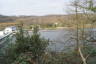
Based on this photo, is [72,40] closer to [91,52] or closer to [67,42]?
[67,42]

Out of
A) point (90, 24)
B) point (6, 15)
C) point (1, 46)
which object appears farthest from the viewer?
point (6, 15)

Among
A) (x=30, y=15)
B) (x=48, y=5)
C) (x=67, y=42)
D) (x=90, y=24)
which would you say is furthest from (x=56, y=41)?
(x=30, y=15)

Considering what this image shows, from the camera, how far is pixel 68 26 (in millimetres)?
7637

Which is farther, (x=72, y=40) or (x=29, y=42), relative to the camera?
(x=72, y=40)

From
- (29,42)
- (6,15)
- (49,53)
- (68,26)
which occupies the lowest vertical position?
(49,53)

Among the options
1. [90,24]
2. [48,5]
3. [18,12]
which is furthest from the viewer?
[18,12]

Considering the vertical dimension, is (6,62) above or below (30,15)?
below

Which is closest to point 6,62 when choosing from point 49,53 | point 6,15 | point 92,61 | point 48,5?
point 49,53

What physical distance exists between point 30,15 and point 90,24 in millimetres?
5927

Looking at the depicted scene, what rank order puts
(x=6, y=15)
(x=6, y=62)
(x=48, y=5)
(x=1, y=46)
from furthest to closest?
(x=6, y=15) < (x=48, y=5) < (x=1, y=46) < (x=6, y=62)

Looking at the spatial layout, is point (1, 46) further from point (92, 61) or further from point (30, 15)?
point (30, 15)

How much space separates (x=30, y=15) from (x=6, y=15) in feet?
5.56

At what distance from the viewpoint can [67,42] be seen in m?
7.68

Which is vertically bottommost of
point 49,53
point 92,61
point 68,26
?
point 92,61
